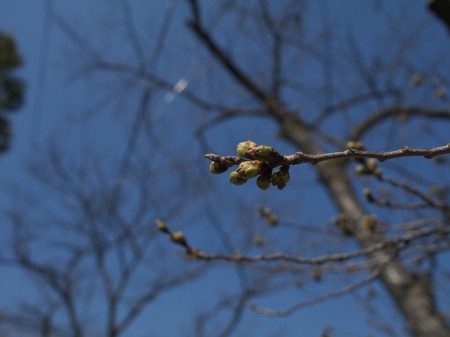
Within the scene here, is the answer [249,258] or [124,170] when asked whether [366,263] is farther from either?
[124,170]

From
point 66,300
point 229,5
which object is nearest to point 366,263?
point 229,5

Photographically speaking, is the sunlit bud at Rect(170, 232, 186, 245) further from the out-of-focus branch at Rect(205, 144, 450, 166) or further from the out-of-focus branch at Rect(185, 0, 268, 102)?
the out-of-focus branch at Rect(185, 0, 268, 102)

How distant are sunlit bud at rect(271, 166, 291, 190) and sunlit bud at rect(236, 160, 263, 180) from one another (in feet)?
0.19

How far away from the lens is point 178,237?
4.60 ft

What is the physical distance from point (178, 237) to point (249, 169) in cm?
82

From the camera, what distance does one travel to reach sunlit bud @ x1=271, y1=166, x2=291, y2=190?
711 millimetres

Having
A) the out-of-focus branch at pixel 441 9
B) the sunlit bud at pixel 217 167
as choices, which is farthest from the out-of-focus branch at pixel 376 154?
the out-of-focus branch at pixel 441 9

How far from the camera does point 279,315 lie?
171 cm

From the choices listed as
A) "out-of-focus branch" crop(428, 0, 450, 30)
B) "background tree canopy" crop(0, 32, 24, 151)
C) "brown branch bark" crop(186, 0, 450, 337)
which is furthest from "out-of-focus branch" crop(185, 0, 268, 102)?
"background tree canopy" crop(0, 32, 24, 151)

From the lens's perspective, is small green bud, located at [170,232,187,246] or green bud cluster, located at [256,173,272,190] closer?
green bud cluster, located at [256,173,272,190]

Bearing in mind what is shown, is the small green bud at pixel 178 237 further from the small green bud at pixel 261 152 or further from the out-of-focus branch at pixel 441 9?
the out-of-focus branch at pixel 441 9

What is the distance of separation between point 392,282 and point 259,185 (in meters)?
3.39

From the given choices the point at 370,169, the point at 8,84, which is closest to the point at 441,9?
the point at 370,169

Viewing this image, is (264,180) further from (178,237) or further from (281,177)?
(178,237)
